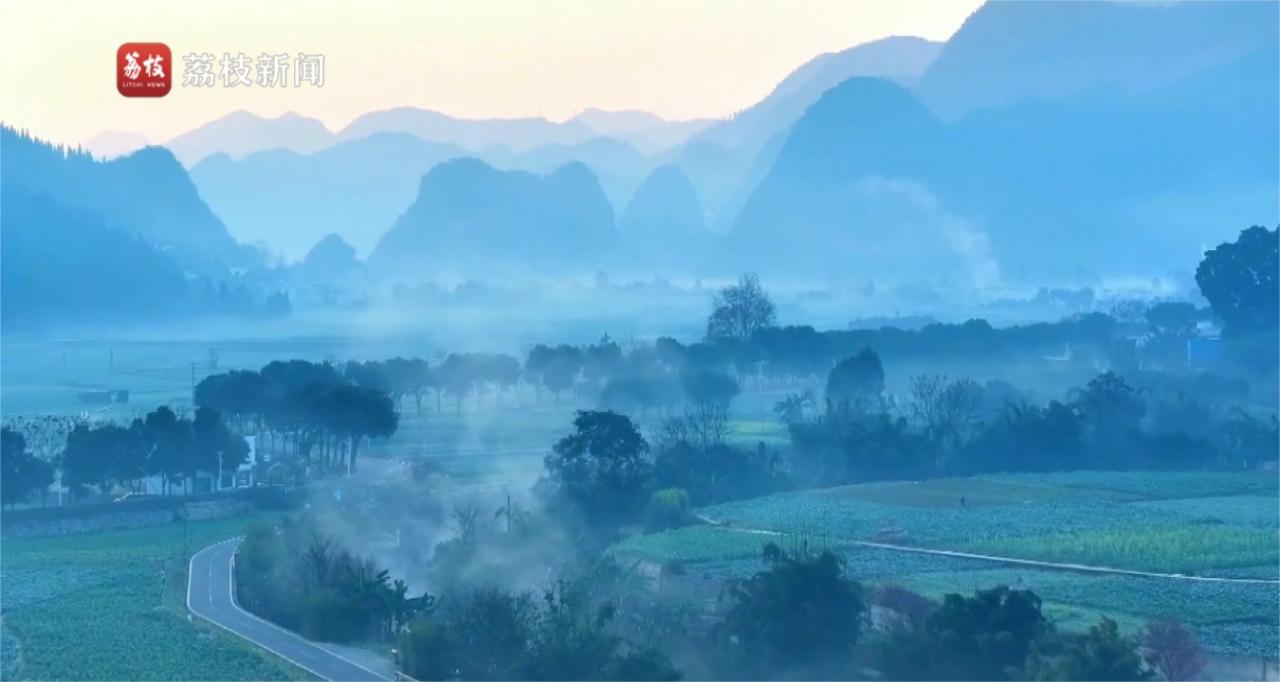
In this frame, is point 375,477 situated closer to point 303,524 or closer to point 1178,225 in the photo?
point 303,524

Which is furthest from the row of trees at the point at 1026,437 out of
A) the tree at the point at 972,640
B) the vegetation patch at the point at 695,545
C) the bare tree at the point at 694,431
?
the tree at the point at 972,640

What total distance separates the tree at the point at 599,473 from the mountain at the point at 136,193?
43.5ft

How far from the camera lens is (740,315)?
25.4m

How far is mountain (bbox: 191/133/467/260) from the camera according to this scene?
35.0 metres

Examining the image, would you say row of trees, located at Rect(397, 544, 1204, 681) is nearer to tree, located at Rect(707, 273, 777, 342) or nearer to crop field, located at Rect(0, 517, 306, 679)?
crop field, located at Rect(0, 517, 306, 679)

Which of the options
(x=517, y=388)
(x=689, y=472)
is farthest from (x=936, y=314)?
(x=689, y=472)

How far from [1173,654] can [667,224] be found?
129 ft

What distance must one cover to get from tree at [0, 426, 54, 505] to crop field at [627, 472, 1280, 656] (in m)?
5.22

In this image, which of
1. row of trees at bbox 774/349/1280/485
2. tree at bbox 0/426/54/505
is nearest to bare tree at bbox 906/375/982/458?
row of trees at bbox 774/349/1280/485

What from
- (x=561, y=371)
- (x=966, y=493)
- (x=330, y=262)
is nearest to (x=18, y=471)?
(x=561, y=371)

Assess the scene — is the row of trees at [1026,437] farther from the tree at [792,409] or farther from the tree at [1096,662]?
the tree at [1096,662]

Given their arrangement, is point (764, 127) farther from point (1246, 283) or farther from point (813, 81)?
point (1246, 283)

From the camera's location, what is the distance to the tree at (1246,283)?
23625 mm

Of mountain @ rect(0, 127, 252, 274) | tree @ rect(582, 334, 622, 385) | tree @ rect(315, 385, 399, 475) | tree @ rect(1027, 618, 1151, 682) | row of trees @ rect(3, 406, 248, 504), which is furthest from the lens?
mountain @ rect(0, 127, 252, 274)
